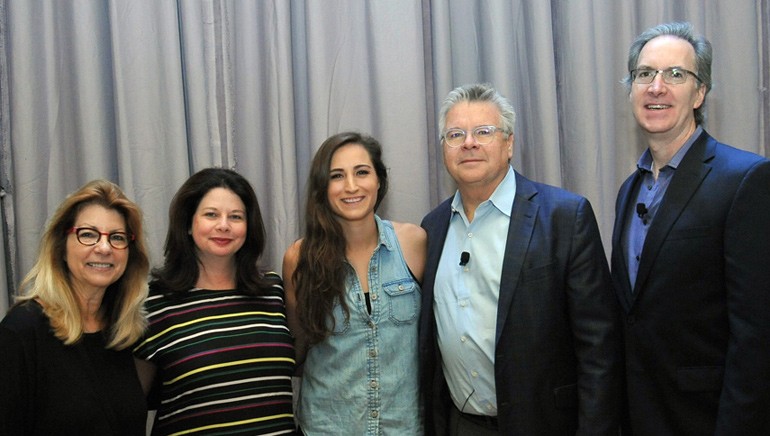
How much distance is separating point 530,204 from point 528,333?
0.39m

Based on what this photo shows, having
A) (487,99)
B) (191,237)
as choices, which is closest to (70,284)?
(191,237)

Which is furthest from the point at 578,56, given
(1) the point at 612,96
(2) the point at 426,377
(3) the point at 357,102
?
(2) the point at 426,377

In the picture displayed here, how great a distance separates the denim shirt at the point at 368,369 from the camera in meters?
1.95

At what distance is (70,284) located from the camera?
176 centimetres

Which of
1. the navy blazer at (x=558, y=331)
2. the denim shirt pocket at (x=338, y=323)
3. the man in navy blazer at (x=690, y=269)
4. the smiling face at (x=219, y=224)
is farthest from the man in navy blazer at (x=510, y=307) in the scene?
the smiling face at (x=219, y=224)

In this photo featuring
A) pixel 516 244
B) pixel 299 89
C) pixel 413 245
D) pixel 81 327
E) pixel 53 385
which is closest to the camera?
pixel 53 385

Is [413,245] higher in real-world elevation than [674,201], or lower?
lower

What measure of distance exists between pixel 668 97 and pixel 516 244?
2.06ft

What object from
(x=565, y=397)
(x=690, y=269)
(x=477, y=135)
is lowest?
(x=565, y=397)

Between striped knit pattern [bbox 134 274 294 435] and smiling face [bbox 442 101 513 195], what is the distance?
787mm

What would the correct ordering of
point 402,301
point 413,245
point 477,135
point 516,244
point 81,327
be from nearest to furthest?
point 81,327 → point 516,244 → point 477,135 → point 402,301 → point 413,245

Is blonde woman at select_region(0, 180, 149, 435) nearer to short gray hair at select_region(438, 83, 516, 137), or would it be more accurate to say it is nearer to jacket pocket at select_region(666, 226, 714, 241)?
short gray hair at select_region(438, 83, 516, 137)

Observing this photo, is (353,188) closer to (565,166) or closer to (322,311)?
(322,311)

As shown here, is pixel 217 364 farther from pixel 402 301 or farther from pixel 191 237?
pixel 402 301
